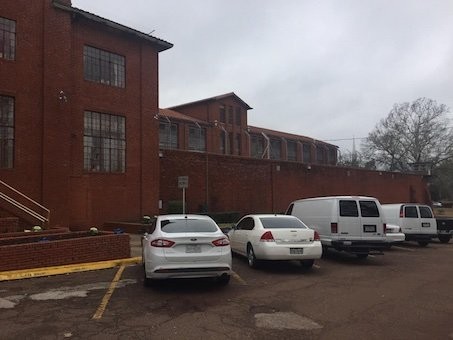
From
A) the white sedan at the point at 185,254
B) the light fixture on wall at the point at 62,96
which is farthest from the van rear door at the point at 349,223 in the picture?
the light fixture on wall at the point at 62,96

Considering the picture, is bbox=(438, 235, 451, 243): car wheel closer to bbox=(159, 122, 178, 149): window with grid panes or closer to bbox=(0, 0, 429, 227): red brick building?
bbox=(0, 0, 429, 227): red brick building

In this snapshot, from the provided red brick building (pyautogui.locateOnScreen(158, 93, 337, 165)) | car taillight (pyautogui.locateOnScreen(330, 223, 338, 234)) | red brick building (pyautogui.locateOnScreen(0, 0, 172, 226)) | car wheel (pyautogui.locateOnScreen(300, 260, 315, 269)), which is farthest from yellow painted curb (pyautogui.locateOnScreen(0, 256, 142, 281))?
red brick building (pyautogui.locateOnScreen(158, 93, 337, 165))

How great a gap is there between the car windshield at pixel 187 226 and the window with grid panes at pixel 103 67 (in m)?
14.9

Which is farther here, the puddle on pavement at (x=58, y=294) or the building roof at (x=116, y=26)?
the building roof at (x=116, y=26)

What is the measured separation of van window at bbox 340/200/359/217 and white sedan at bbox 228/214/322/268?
2191 millimetres

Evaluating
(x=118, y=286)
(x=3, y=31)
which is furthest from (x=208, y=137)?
(x=118, y=286)

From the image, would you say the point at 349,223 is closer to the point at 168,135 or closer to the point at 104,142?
the point at 104,142

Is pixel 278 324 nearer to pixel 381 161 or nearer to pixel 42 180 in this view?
pixel 42 180

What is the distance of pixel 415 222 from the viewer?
19625 mm

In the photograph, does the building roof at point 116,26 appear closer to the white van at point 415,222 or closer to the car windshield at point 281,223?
the car windshield at point 281,223

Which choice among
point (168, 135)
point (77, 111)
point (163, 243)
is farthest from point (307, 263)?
point (168, 135)

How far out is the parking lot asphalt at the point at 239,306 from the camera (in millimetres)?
6426

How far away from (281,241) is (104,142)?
13982mm

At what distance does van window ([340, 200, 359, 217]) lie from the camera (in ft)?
46.1
